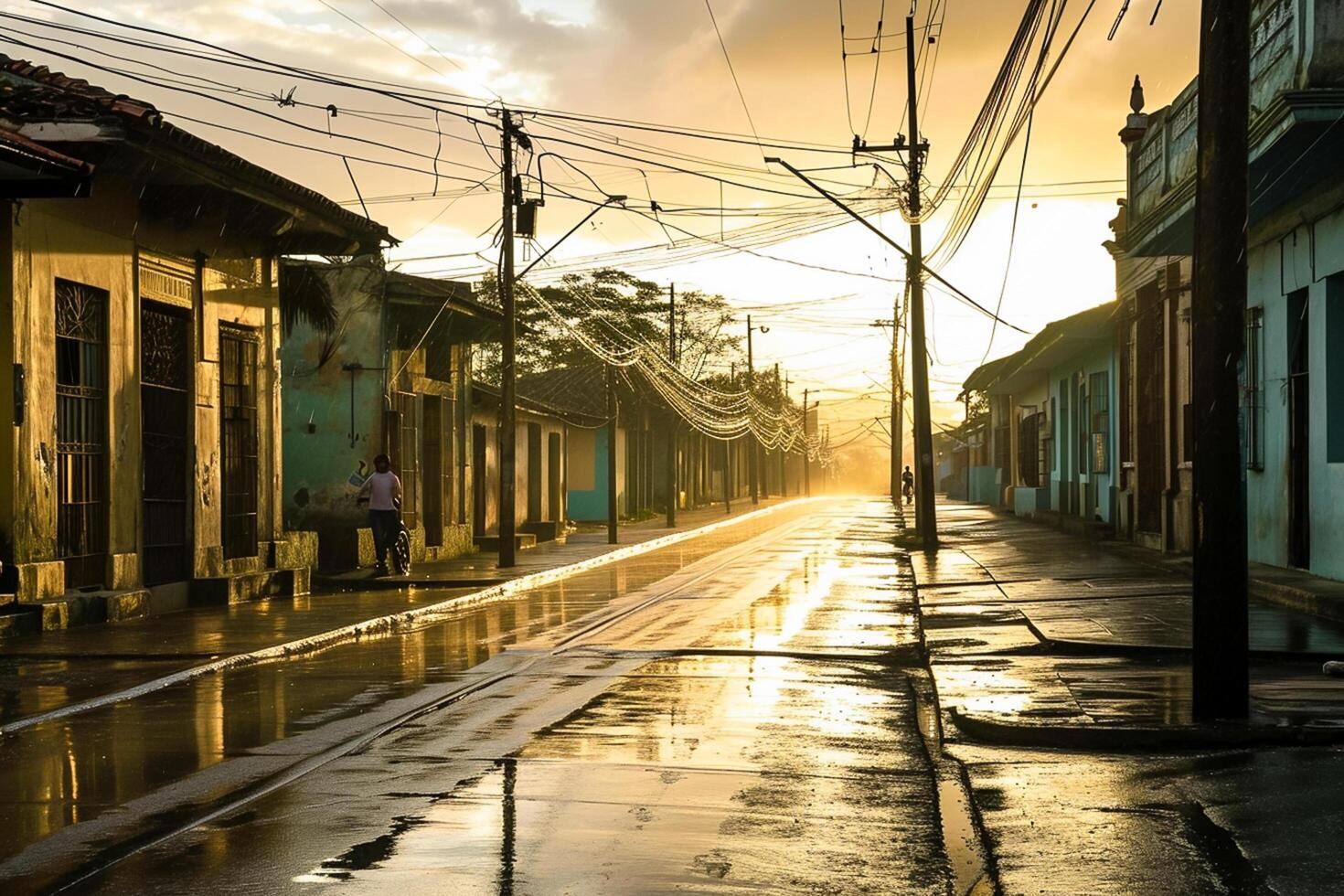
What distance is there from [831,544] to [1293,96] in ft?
74.2

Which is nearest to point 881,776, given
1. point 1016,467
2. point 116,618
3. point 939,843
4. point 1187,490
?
point 939,843

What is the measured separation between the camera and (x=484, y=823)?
6.93m

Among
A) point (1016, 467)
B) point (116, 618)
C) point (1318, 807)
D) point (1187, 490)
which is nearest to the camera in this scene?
point (1318, 807)

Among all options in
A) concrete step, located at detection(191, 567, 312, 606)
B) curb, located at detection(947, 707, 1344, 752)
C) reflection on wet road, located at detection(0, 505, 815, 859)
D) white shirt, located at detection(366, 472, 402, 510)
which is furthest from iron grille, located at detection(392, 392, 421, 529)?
curb, located at detection(947, 707, 1344, 752)

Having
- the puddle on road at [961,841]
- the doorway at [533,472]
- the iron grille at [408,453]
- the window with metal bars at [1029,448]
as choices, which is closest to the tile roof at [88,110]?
the iron grille at [408,453]

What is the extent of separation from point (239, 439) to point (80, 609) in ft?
18.6

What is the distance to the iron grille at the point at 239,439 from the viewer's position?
21656mm

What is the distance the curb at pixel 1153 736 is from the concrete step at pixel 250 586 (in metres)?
13.2

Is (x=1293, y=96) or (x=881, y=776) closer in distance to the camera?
(x=881, y=776)

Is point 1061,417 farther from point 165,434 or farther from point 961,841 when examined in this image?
point 961,841

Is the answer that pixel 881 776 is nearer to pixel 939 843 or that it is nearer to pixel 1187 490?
pixel 939 843

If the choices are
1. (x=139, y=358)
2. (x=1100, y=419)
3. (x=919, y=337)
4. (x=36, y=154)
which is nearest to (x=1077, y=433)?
(x=1100, y=419)

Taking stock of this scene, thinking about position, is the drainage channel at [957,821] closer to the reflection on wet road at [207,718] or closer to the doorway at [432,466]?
the reflection on wet road at [207,718]

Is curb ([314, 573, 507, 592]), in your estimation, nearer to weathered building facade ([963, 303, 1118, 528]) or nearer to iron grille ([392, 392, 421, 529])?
iron grille ([392, 392, 421, 529])
